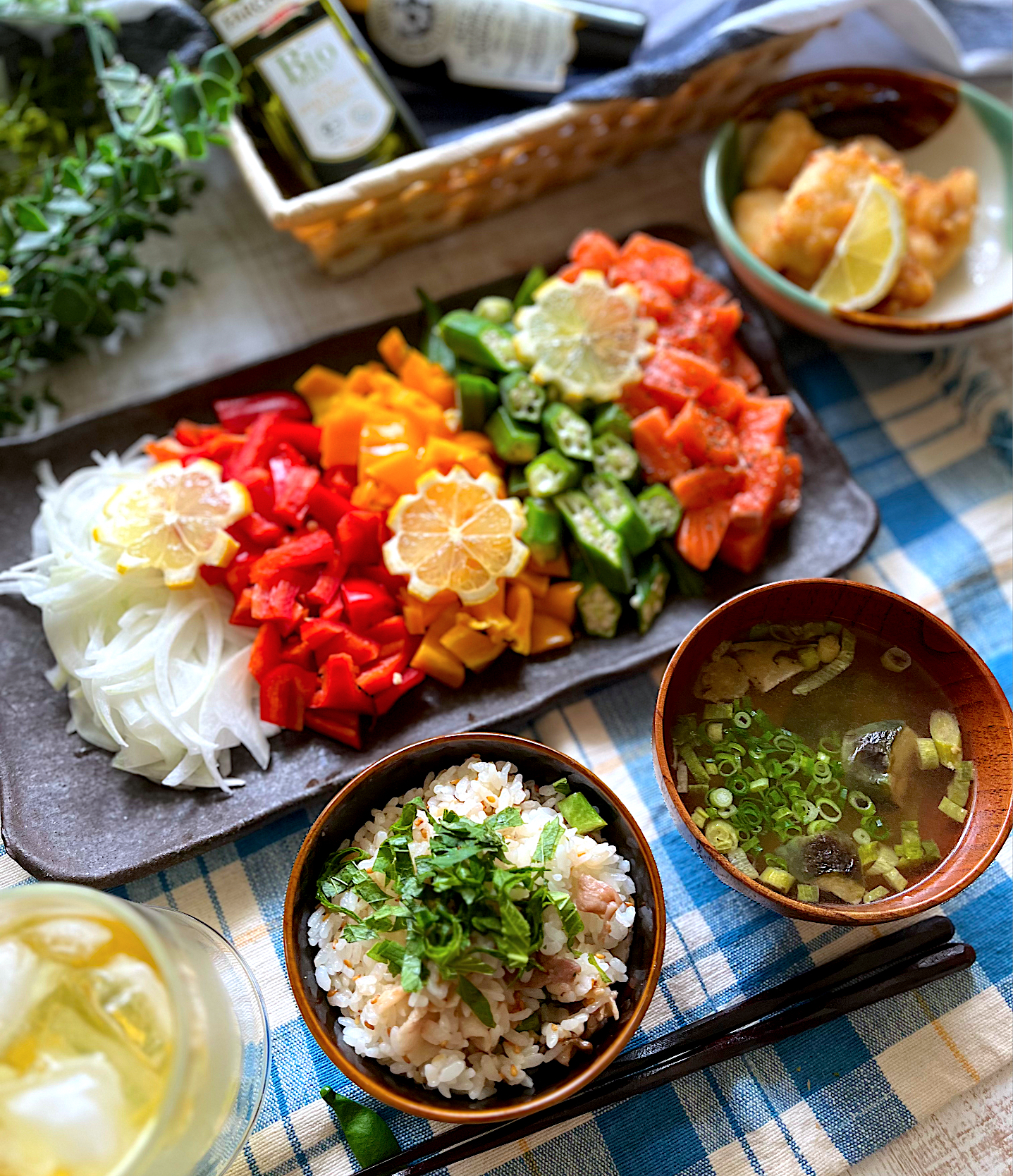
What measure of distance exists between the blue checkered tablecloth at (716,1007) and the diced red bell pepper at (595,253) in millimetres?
965

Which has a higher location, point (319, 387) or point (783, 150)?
point (783, 150)

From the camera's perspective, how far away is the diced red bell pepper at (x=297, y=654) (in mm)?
1827

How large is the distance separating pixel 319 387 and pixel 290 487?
0.34m

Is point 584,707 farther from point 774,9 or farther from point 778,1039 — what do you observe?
point 774,9

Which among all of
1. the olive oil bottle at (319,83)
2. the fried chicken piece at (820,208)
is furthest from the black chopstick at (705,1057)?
the olive oil bottle at (319,83)

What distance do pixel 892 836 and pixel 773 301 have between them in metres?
1.30

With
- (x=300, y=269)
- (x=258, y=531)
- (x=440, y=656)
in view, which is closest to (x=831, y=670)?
(x=440, y=656)

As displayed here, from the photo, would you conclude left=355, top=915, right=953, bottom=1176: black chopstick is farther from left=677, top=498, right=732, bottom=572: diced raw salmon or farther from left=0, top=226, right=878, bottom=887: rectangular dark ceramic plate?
left=677, top=498, right=732, bottom=572: diced raw salmon

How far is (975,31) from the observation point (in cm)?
262

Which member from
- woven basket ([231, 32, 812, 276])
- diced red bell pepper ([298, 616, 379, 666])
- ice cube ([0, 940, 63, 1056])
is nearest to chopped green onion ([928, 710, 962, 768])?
diced red bell pepper ([298, 616, 379, 666])

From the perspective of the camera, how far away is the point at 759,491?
6.56 feet

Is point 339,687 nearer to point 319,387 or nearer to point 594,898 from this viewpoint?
point 594,898

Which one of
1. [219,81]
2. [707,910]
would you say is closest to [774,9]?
[219,81]

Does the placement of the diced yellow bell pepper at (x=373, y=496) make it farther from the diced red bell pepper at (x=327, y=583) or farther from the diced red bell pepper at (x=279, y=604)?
the diced red bell pepper at (x=279, y=604)
